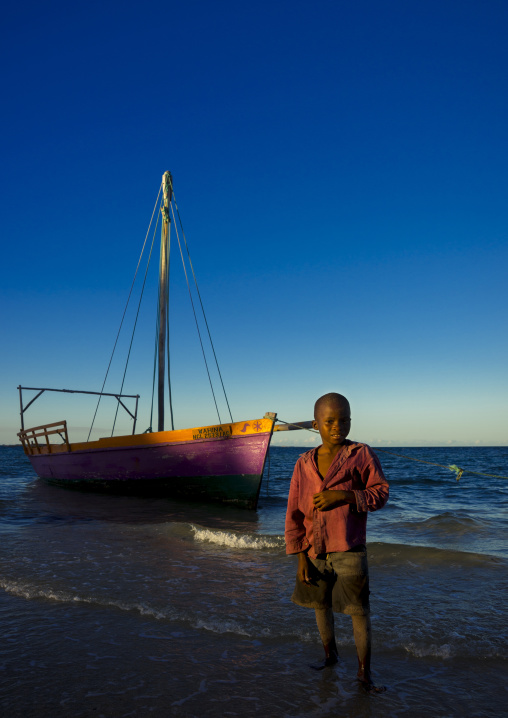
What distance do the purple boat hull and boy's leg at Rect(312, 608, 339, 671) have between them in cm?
850

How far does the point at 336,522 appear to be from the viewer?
2.62 m

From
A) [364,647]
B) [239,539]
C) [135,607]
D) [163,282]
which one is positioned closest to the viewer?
[364,647]

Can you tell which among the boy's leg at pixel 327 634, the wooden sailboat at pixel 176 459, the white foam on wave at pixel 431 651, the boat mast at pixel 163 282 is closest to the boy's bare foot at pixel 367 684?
the boy's leg at pixel 327 634

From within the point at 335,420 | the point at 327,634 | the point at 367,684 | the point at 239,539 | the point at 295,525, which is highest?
the point at 335,420

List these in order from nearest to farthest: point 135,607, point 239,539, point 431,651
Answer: point 431,651 → point 135,607 → point 239,539

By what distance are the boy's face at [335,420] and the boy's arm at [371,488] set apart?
17 centimetres

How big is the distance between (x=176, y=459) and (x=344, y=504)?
1100cm

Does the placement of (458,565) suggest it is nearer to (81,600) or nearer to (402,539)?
(402,539)

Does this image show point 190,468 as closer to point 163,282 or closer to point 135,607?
point 163,282

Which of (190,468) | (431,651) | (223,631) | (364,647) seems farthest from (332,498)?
(190,468)

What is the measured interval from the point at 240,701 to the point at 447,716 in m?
1.08

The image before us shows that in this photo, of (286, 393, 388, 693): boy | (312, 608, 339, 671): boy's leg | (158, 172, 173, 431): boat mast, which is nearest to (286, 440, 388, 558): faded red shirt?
(286, 393, 388, 693): boy

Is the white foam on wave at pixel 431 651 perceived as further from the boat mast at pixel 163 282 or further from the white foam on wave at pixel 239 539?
the boat mast at pixel 163 282

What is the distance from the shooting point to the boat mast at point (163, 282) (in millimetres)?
16203
